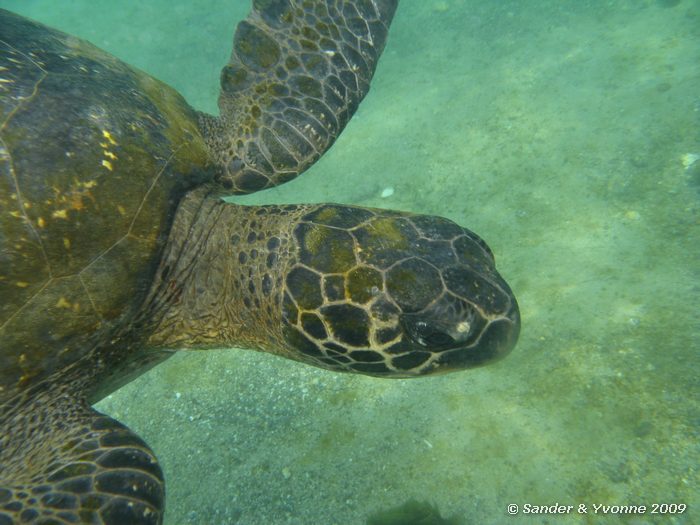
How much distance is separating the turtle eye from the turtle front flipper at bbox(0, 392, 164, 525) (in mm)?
1330

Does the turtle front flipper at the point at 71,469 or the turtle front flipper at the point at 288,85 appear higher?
the turtle front flipper at the point at 288,85

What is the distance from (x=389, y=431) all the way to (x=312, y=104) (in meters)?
2.57

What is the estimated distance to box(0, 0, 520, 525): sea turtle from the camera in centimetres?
188

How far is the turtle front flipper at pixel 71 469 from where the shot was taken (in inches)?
64.9

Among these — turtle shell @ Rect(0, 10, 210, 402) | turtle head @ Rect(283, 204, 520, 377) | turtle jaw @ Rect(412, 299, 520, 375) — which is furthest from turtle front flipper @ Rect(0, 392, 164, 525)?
turtle jaw @ Rect(412, 299, 520, 375)

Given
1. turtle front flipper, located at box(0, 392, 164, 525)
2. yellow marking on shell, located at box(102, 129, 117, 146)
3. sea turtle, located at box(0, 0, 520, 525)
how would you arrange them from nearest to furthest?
turtle front flipper, located at box(0, 392, 164, 525)
sea turtle, located at box(0, 0, 520, 525)
yellow marking on shell, located at box(102, 129, 117, 146)

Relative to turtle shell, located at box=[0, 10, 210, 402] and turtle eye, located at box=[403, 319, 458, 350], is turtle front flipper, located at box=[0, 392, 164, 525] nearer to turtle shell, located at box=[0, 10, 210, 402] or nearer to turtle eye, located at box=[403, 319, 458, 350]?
turtle shell, located at box=[0, 10, 210, 402]

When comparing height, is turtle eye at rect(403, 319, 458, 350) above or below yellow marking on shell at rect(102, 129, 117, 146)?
below

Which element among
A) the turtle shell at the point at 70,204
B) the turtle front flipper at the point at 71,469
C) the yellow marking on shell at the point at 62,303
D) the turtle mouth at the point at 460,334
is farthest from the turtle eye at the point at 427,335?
the yellow marking on shell at the point at 62,303

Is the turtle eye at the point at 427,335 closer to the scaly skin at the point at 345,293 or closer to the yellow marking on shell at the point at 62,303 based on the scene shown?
the scaly skin at the point at 345,293

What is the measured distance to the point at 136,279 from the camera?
2254 mm

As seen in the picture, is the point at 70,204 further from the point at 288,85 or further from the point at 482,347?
the point at 482,347

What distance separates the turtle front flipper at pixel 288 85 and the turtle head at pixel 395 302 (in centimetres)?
103

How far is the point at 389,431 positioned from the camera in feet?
10.8
